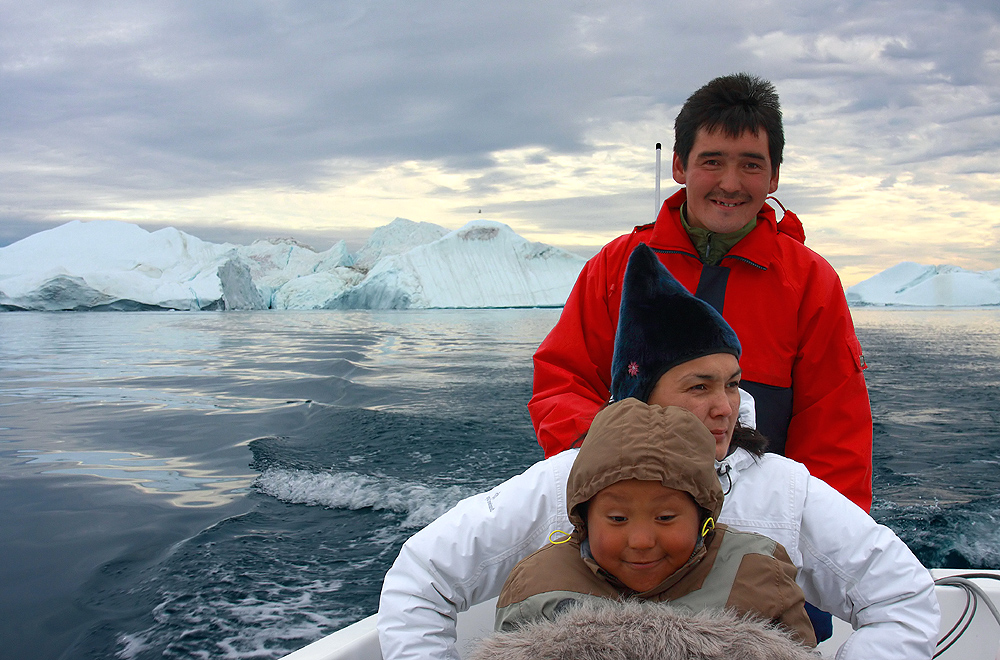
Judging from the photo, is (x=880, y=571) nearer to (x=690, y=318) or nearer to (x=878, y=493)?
(x=690, y=318)

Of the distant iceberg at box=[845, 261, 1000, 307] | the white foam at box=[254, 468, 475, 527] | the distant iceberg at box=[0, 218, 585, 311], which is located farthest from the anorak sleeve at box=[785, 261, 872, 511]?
the distant iceberg at box=[845, 261, 1000, 307]

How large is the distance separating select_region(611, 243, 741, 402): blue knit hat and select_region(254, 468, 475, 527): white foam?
2572 mm

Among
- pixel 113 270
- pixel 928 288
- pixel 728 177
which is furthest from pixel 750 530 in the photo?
pixel 928 288

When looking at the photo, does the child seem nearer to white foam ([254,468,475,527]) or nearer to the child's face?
the child's face

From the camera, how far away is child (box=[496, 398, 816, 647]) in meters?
0.91

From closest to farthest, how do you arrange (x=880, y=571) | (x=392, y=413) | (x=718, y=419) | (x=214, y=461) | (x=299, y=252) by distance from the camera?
(x=880, y=571), (x=718, y=419), (x=214, y=461), (x=392, y=413), (x=299, y=252)

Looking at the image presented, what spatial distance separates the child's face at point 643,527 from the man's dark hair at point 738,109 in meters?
0.87

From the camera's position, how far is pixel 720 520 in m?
1.20

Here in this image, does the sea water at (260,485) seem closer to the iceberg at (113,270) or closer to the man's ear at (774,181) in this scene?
the man's ear at (774,181)

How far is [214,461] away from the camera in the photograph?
459 centimetres

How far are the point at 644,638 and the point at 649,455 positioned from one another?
8.9 inches

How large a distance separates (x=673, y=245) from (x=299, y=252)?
49.4 metres

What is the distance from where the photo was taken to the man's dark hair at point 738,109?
145cm

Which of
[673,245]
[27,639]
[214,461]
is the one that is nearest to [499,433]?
[214,461]
